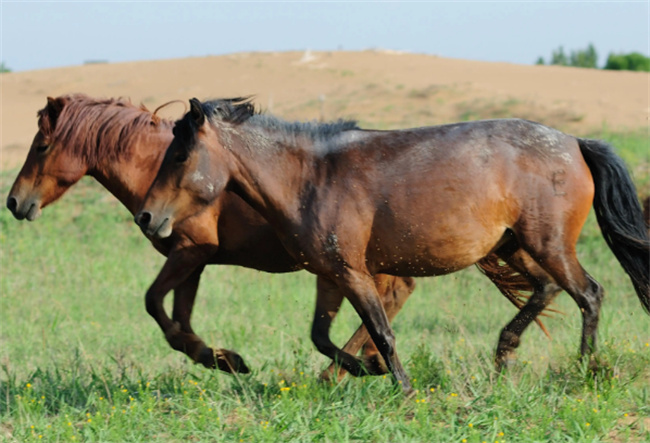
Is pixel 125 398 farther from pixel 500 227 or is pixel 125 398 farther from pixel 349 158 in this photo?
pixel 500 227

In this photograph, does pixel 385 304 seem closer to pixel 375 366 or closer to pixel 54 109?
pixel 375 366

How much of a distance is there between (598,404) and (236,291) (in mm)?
6341

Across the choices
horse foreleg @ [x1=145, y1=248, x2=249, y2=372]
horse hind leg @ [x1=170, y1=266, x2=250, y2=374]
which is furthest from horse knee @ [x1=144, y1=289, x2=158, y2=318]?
horse hind leg @ [x1=170, y1=266, x2=250, y2=374]

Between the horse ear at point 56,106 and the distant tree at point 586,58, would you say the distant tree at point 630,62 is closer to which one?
the distant tree at point 586,58

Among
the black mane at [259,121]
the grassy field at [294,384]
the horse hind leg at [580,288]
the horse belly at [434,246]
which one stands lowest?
the grassy field at [294,384]

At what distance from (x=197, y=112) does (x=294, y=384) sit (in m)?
1.80

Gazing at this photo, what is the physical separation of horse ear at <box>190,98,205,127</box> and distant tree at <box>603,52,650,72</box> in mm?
42066

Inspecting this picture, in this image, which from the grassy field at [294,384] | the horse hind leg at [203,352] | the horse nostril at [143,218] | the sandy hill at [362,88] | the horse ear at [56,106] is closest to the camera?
the grassy field at [294,384]

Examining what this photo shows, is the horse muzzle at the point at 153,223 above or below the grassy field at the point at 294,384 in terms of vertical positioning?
above

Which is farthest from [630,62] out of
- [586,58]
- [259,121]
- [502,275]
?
[259,121]

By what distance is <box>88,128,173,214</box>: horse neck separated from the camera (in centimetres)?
617

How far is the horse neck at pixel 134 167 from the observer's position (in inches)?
243

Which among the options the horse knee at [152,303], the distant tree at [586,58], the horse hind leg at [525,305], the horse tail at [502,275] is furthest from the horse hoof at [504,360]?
the distant tree at [586,58]

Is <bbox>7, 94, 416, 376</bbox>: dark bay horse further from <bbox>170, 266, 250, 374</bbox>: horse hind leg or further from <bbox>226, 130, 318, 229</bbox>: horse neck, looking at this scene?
<bbox>226, 130, 318, 229</bbox>: horse neck
